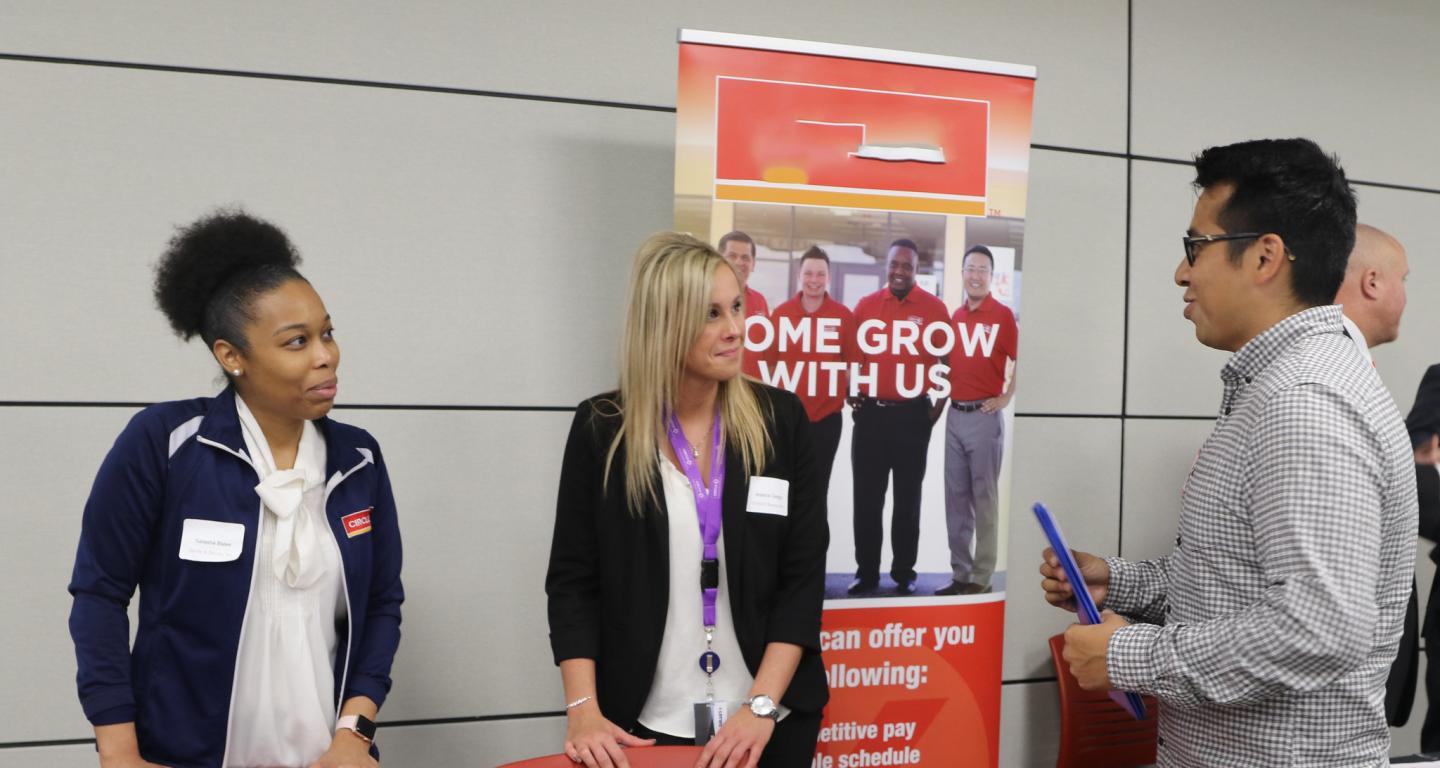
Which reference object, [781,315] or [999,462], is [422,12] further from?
[999,462]

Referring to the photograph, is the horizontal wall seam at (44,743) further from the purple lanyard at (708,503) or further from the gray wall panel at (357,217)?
the purple lanyard at (708,503)

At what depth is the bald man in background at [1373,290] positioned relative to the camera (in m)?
2.74

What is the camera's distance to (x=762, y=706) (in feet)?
5.63

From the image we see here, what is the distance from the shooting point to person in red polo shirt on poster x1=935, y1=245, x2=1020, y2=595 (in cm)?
240

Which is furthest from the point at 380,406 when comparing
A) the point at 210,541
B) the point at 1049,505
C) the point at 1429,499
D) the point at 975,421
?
the point at 1429,499

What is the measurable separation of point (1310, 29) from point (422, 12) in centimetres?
297

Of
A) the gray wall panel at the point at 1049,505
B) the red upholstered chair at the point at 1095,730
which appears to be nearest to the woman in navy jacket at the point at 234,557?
the red upholstered chair at the point at 1095,730

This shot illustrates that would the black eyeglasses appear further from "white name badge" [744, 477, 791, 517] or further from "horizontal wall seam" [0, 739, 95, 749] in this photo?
"horizontal wall seam" [0, 739, 95, 749]

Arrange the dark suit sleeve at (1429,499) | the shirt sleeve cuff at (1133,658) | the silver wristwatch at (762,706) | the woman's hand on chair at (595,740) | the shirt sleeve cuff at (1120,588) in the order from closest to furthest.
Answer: the shirt sleeve cuff at (1133,658)
the woman's hand on chair at (595,740)
the silver wristwatch at (762,706)
the shirt sleeve cuff at (1120,588)
the dark suit sleeve at (1429,499)

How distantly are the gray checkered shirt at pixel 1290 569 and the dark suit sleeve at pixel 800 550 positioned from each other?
54 cm

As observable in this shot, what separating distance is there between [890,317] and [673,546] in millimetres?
891

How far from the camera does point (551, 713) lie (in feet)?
9.02

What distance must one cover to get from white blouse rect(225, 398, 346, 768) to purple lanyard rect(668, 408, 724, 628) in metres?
0.63

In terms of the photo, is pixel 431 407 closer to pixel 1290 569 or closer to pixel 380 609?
pixel 380 609
